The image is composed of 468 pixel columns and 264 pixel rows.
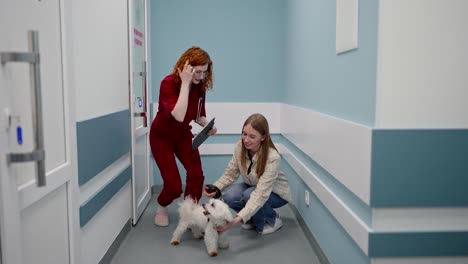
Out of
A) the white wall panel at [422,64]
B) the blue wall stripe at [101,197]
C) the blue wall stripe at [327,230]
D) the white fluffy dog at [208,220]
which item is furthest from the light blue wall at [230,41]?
the white wall panel at [422,64]

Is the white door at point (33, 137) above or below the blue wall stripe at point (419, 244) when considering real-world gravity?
above

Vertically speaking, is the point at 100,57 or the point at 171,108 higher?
the point at 100,57

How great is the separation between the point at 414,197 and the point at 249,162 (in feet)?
5.03

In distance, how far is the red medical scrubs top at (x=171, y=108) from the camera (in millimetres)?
2893

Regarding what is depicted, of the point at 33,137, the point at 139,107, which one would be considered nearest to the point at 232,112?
the point at 139,107

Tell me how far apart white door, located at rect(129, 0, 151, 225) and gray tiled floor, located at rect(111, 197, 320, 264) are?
11.5 inches

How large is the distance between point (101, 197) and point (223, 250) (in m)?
0.94

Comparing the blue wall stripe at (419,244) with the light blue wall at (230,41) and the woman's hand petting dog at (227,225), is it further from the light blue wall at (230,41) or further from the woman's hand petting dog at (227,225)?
the light blue wall at (230,41)

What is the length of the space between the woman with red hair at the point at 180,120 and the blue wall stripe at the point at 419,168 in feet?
4.80

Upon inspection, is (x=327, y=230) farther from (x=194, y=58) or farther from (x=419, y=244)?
(x=194, y=58)

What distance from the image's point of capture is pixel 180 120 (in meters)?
2.79

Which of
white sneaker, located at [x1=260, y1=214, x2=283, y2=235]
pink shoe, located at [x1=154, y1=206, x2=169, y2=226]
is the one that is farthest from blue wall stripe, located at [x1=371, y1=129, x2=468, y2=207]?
pink shoe, located at [x1=154, y1=206, x2=169, y2=226]

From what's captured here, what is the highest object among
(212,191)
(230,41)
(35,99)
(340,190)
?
(230,41)

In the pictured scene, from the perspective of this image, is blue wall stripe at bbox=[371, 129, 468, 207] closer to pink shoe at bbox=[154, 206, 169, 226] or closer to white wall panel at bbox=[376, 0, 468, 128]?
white wall panel at bbox=[376, 0, 468, 128]
